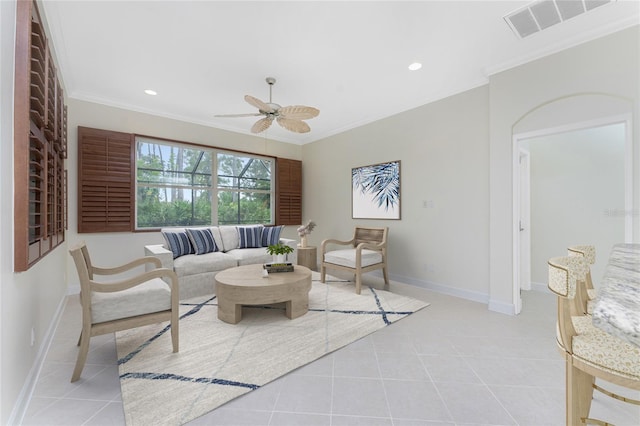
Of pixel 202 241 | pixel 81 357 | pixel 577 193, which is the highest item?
pixel 577 193

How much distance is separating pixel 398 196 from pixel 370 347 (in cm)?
265

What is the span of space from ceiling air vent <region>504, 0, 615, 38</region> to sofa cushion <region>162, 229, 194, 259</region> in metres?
4.47

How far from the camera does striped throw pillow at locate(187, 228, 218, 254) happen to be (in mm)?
4031

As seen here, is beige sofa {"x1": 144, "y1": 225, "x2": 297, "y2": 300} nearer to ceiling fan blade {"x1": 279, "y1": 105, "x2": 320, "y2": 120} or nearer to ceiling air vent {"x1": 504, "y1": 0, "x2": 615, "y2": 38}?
ceiling fan blade {"x1": 279, "y1": 105, "x2": 320, "y2": 120}

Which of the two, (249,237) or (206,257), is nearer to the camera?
(206,257)

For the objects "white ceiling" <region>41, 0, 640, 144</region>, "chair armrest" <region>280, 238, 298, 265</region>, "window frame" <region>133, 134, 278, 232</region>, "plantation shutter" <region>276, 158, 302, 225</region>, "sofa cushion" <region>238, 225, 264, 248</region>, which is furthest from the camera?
"plantation shutter" <region>276, 158, 302, 225</region>

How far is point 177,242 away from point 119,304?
2013mm

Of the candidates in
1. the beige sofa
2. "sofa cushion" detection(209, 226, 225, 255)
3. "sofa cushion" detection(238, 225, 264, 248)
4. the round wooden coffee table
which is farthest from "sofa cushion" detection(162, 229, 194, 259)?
the round wooden coffee table

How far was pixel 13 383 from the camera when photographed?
144 cm

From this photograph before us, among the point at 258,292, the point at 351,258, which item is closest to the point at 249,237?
the point at 351,258

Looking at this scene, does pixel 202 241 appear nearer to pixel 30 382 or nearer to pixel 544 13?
pixel 30 382

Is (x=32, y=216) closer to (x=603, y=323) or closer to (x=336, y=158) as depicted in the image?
(x=603, y=323)

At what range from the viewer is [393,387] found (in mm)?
1771

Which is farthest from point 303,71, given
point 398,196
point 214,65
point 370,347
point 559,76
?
point 370,347
